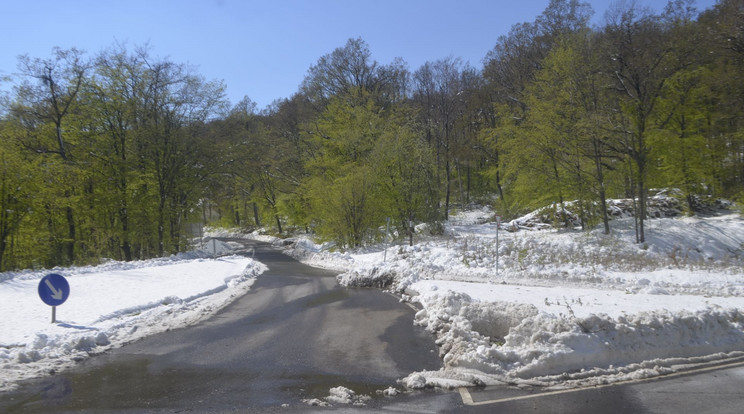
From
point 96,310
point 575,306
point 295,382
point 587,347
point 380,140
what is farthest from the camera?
point 380,140

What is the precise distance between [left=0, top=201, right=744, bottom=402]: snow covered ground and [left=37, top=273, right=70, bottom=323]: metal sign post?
47 centimetres

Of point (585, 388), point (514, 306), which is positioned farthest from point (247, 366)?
point (514, 306)

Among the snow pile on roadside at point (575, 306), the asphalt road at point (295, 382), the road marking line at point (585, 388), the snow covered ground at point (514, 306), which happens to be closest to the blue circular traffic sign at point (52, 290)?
the snow covered ground at point (514, 306)

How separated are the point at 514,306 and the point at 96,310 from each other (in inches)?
379

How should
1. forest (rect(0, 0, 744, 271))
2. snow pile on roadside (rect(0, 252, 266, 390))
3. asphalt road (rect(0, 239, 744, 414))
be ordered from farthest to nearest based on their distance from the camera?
forest (rect(0, 0, 744, 271)) < snow pile on roadside (rect(0, 252, 266, 390)) < asphalt road (rect(0, 239, 744, 414))

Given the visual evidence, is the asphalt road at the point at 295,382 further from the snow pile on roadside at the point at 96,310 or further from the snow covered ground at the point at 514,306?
the snow pile on roadside at the point at 96,310

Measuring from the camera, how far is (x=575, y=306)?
1020cm

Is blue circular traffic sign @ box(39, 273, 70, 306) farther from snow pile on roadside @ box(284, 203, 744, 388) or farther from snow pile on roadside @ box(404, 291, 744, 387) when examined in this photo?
snow pile on roadside @ box(404, 291, 744, 387)

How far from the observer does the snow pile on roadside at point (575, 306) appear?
7.23m

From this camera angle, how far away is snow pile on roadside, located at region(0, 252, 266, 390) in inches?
317

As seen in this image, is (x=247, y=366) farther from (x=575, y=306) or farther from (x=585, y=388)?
(x=575, y=306)

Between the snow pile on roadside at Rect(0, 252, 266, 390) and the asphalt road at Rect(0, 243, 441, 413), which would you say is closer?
the asphalt road at Rect(0, 243, 441, 413)

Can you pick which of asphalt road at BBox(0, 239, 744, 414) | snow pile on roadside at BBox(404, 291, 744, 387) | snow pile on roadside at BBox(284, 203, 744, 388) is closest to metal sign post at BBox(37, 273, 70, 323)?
asphalt road at BBox(0, 239, 744, 414)

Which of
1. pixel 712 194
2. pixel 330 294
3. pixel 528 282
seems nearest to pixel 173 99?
pixel 330 294
